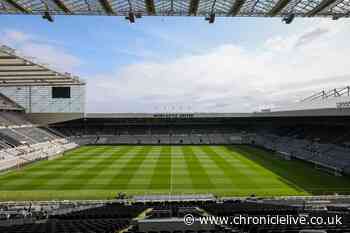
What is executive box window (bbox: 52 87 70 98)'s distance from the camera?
6265 centimetres

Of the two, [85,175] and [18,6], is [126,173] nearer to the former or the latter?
[85,175]

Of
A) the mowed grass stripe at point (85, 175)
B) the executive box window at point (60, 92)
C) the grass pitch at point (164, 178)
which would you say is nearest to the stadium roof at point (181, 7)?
the grass pitch at point (164, 178)

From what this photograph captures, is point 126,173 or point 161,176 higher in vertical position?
point 126,173

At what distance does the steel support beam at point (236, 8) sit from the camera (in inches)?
523

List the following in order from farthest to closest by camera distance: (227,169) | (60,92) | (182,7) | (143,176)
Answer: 1. (60,92)
2. (227,169)
3. (143,176)
4. (182,7)

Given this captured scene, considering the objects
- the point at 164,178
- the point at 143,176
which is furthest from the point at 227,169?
the point at 143,176

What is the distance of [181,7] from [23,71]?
36276 millimetres

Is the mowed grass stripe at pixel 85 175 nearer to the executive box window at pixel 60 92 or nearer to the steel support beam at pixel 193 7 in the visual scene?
the steel support beam at pixel 193 7

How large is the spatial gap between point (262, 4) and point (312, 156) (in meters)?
Result: 32.7

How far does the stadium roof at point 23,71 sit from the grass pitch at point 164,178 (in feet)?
41.1

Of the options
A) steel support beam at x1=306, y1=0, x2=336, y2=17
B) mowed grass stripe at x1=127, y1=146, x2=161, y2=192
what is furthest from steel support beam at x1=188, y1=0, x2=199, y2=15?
mowed grass stripe at x1=127, y1=146, x2=161, y2=192

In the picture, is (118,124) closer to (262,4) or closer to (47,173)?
(47,173)

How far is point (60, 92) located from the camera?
2472 inches

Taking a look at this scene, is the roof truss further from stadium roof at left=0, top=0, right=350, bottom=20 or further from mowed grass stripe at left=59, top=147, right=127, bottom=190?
mowed grass stripe at left=59, top=147, right=127, bottom=190
